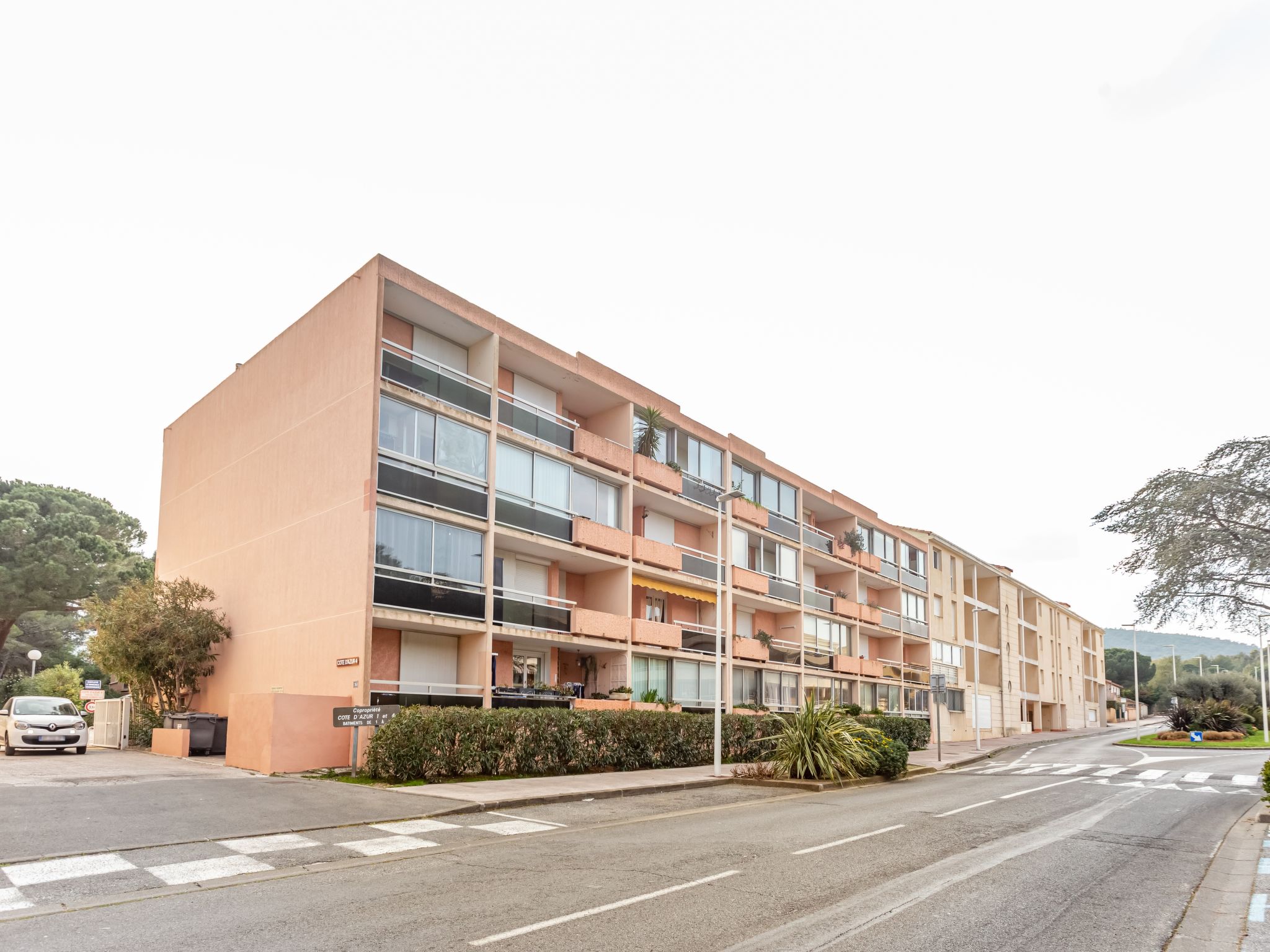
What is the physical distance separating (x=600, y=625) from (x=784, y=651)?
14.9 metres

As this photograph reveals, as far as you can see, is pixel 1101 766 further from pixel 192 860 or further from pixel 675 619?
pixel 192 860

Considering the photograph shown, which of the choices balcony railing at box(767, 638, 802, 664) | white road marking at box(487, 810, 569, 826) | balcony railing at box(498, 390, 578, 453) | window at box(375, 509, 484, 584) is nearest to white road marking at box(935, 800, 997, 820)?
white road marking at box(487, 810, 569, 826)

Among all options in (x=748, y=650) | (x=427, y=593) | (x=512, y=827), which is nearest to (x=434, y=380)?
(x=427, y=593)

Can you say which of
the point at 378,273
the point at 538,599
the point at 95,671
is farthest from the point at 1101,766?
the point at 95,671

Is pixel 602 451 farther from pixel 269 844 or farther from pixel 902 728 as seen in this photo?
pixel 269 844

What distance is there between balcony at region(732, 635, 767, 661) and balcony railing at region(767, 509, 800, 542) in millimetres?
5439

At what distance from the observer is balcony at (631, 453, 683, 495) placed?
33719mm

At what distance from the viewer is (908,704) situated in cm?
5556

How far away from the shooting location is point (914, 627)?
57.1 m

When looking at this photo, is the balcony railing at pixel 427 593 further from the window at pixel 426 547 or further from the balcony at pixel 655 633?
the balcony at pixel 655 633

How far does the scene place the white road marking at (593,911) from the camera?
7.56m

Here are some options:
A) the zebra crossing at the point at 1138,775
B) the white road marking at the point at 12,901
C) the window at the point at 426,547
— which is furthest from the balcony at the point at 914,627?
the white road marking at the point at 12,901

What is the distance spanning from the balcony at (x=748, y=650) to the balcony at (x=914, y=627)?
17320 millimetres

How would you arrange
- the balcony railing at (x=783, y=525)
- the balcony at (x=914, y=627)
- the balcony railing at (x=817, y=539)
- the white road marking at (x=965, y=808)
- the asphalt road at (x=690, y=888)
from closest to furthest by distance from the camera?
the asphalt road at (x=690, y=888) < the white road marking at (x=965, y=808) < the balcony railing at (x=783, y=525) < the balcony railing at (x=817, y=539) < the balcony at (x=914, y=627)
